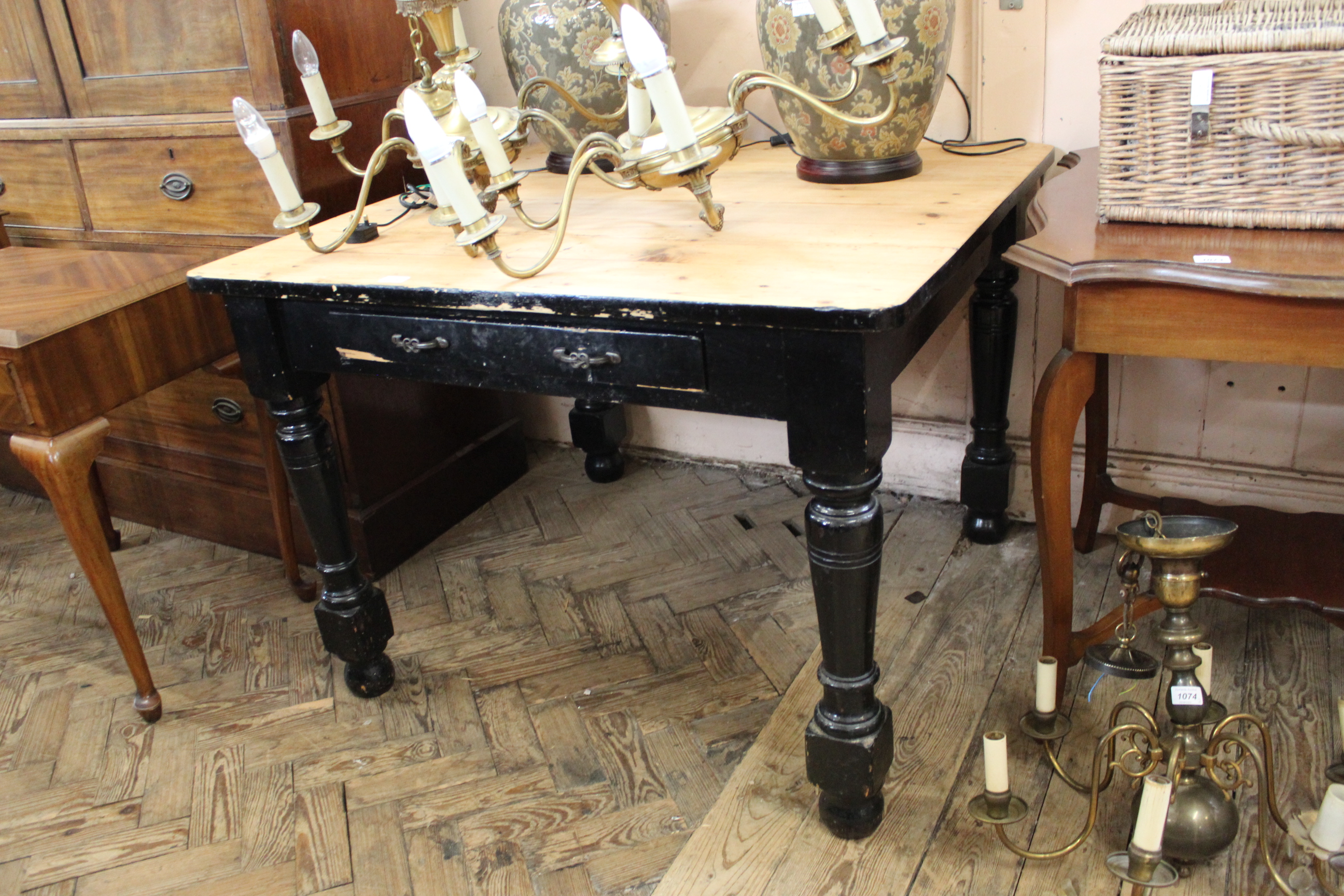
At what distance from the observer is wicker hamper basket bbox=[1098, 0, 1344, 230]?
117cm

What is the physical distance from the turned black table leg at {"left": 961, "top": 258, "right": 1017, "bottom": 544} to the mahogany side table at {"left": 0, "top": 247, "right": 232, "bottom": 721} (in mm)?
1372

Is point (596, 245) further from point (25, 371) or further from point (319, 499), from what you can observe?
point (25, 371)

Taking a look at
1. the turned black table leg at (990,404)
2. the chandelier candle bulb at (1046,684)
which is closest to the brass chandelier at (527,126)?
the turned black table leg at (990,404)

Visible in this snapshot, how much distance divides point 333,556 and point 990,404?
1203 millimetres

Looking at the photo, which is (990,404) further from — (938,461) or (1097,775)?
(1097,775)

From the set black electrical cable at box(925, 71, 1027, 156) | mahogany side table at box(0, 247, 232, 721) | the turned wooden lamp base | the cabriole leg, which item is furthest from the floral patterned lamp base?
the cabriole leg

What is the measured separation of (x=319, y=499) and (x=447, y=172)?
0.70 meters

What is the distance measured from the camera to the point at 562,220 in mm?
1175

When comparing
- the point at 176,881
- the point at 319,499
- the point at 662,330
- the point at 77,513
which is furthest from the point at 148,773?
the point at 662,330

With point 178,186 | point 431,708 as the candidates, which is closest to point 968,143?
point 431,708

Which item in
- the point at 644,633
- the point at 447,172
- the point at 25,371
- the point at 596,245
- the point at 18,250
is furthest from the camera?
the point at 18,250

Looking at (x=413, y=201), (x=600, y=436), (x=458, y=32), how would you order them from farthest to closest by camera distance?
1. (x=600, y=436)
2. (x=413, y=201)
3. (x=458, y=32)

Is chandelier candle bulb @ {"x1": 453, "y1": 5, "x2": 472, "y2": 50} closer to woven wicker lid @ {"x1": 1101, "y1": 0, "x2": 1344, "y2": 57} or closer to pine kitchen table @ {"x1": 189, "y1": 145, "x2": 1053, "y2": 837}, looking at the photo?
pine kitchen table @ {"x1": 189, "y1": 145, "x2": 1053, "y2": 837}

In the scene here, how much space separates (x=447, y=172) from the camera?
1.06m
